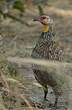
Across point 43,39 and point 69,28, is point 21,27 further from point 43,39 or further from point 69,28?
point 43,39

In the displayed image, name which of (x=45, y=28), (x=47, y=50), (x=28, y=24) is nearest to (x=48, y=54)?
(x=47, y=50)

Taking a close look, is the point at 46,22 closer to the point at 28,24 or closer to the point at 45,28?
the point at 45,28

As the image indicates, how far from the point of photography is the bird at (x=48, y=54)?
5.33 m

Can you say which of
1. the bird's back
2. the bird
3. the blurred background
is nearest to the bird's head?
the bird

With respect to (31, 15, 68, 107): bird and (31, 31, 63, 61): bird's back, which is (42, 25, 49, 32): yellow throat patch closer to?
(31, 15, 68, 107): bird

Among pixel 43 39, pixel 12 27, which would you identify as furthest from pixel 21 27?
pixel 43 39

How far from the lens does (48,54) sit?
18.3 ft

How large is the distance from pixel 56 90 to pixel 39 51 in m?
0.44

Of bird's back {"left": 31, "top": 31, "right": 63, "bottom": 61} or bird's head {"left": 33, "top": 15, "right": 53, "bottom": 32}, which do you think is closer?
bird's back {"left": 31, "top": 31, "right": 63, "bottom": 61}

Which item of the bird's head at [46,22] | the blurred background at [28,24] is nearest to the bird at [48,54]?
the bird's head at [46,22]

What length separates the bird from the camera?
5.33 m

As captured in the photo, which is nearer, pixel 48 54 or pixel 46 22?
pixel 48 54

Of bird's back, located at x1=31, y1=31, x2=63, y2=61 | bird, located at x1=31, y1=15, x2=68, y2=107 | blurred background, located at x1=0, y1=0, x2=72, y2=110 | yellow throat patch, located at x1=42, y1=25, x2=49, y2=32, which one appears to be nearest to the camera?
bird, located at x1=31, y1=15, x2=68, y2=107

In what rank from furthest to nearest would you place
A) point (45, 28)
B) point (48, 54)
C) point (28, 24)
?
point (28, 24)
point (45, 28)
point (48, 54)
